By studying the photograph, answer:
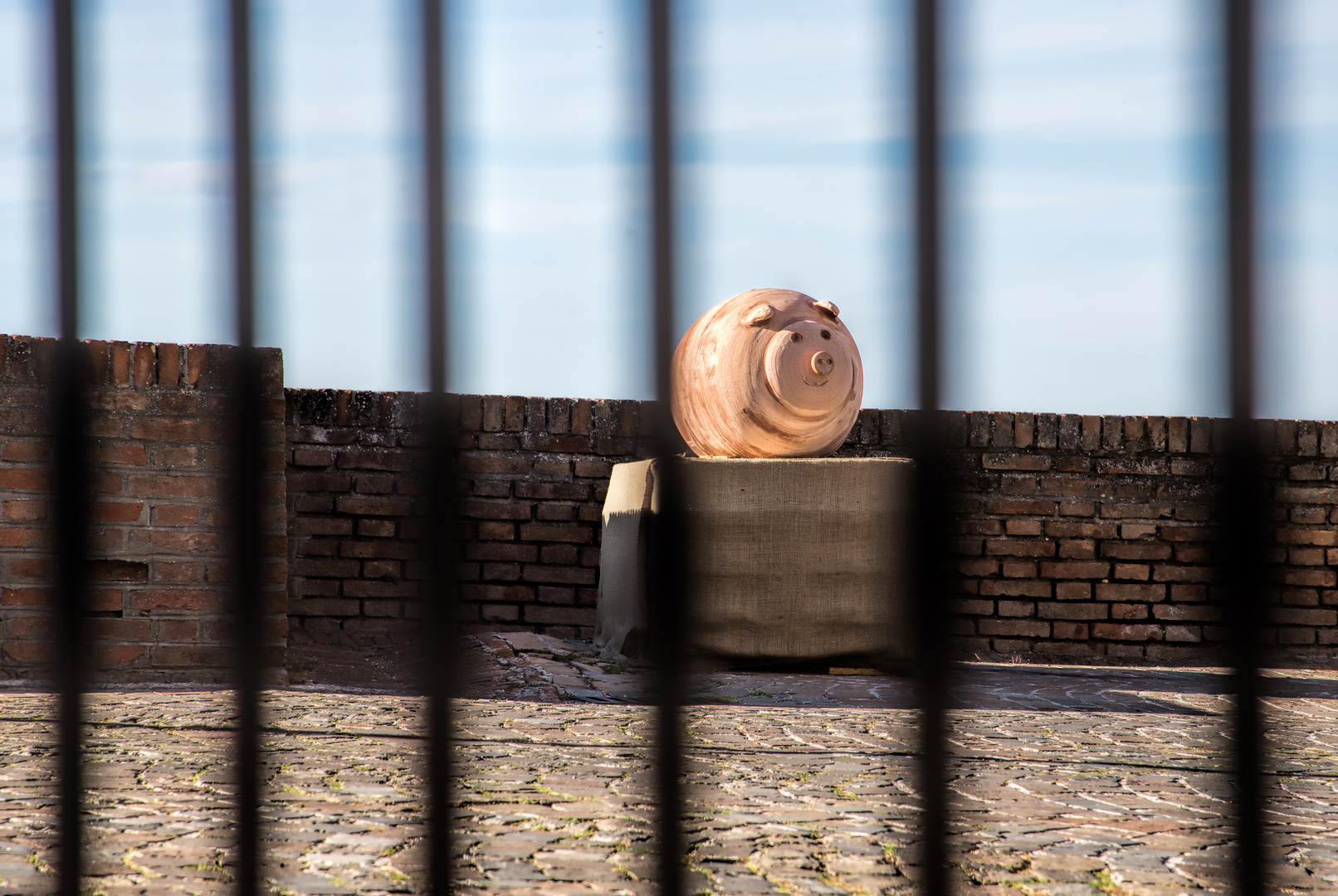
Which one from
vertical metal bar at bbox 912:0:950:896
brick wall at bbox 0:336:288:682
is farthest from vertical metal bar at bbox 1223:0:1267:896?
brick wall at bbox 0:336:288:682

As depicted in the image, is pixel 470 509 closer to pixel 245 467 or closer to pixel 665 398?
pixel 245 467

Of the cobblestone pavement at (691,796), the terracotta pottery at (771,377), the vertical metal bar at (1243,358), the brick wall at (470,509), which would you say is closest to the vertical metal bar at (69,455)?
the cobblestone pavement at (691,796)

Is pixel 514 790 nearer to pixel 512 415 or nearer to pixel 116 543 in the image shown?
pixel 116 543

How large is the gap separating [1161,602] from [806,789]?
4.31 m

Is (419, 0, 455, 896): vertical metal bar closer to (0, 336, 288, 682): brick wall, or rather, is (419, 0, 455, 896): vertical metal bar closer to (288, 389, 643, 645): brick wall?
(0, 336, 288, 682): brick wall

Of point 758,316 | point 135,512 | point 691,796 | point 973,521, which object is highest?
point 758,316

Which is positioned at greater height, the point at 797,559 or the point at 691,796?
the point at 797,559

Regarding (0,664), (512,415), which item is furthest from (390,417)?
(0,664)

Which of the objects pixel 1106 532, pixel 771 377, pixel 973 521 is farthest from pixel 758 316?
pixel 1106 532

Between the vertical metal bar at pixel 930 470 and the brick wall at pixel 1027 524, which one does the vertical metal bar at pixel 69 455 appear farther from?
the brick wall at pixel 1027 524

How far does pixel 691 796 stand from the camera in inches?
99.3

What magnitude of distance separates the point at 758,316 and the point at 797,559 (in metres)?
1.06

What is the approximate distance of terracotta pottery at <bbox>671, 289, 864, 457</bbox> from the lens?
5.10 meters

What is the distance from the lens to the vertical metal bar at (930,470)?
1.07 meters
